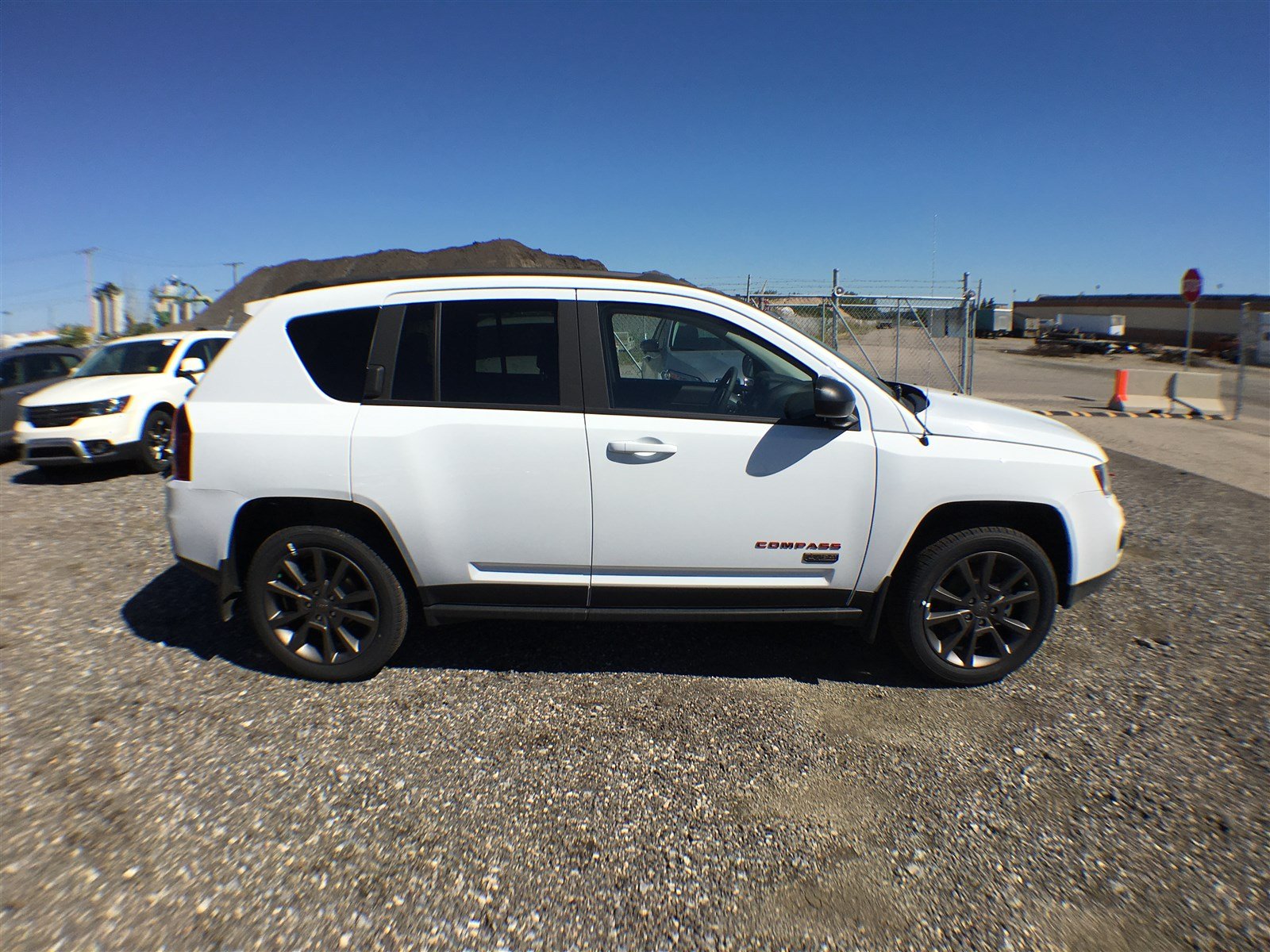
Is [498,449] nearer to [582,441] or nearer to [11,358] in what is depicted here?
[582,441]

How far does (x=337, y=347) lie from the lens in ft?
12.2

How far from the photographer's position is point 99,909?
7.89ft

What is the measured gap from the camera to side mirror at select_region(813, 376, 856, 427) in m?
3.40

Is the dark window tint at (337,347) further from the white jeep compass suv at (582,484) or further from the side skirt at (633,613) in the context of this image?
the side skirt at (633,613)

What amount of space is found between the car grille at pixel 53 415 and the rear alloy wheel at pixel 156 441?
67 cm

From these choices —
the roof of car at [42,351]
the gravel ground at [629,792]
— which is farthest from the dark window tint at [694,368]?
the roof of car at [42,351]

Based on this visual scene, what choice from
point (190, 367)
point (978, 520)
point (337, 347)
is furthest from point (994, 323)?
point (337, 347)

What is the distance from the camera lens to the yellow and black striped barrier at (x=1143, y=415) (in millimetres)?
14523

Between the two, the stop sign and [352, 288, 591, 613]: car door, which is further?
the stop sign

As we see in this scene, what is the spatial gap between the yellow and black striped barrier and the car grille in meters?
14.5

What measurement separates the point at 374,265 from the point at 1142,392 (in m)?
24.9

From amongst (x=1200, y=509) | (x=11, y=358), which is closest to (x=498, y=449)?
(x=1200, y=509)

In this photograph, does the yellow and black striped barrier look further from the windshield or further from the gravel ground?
the windshield

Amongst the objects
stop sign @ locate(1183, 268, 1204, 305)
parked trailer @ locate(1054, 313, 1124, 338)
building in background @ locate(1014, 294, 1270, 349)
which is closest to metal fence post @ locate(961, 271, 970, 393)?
stop sign @ locate(1183, 268, 1204, 305)
